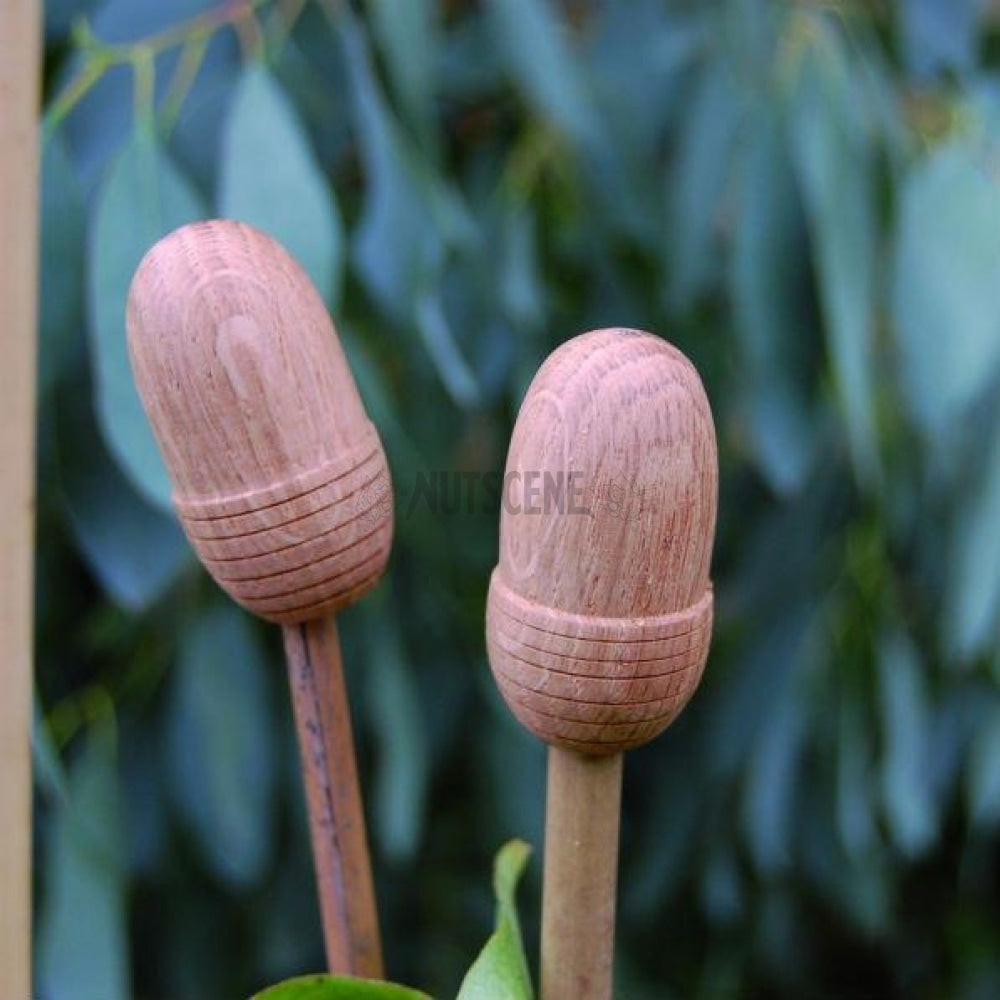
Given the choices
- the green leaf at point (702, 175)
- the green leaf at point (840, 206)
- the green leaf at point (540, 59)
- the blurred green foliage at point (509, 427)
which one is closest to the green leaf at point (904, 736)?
the blurred green foliage at point (509, 427)

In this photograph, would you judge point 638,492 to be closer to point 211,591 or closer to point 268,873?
point 211,591

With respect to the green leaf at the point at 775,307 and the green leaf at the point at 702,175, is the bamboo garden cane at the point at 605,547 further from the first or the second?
the green leaf at the point at 702,175

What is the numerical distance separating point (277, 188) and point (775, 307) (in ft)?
0.84

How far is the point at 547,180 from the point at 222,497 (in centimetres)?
59

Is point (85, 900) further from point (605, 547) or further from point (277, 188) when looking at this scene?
point (605, 547)

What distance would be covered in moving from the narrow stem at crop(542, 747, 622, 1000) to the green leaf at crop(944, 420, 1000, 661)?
16.0 inches

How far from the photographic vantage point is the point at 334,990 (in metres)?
0.30

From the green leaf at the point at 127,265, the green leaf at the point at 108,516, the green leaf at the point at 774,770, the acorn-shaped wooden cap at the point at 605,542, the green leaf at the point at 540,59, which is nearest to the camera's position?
the acorn-shaped wooden cap at the point at 605,542

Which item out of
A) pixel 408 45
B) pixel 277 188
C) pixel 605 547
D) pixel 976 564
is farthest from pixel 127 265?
pixel 976 564

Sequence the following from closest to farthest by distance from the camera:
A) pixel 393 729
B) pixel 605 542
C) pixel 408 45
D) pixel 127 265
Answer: pixel 605 542, pixel 127 265, pixel 408 45, pixel 393 729

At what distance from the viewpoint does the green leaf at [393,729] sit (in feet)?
2.38

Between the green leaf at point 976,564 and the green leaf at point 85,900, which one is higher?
the green leaf at point 976,564

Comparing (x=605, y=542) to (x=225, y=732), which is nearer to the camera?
(x=605, y=542)

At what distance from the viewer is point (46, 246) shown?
0.55m
